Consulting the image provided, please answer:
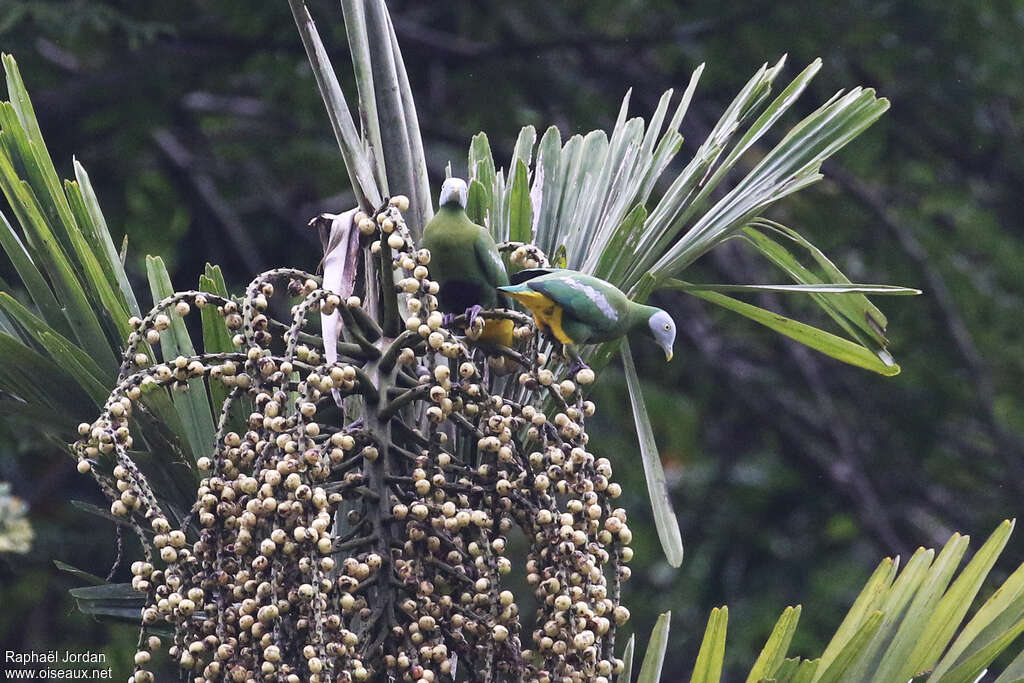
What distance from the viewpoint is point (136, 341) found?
112 centimetres

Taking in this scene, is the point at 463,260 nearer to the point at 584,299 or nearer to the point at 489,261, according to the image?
the point at 489,261

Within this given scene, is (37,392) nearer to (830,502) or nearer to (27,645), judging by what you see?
(27,645)

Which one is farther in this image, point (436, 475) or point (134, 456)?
point (134, 456)

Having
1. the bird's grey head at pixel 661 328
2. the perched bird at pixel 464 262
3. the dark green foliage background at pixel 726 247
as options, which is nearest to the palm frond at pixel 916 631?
the bird's grey head at pixel 661 328

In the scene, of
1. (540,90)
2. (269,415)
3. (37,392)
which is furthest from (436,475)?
(540,90)

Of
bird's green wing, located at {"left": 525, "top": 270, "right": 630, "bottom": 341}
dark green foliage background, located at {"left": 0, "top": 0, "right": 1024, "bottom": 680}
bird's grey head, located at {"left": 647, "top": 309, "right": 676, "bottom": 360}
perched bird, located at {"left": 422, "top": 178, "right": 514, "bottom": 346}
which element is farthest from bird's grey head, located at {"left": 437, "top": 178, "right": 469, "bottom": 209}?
dark green foliage background, located at {"left": 0, "top": 0, "right": 1024, "bottom": 680}

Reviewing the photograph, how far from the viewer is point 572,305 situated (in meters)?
1.20

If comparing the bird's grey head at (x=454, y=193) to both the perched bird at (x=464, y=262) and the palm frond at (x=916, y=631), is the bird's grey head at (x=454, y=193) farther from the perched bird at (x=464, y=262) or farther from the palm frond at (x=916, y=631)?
the palm frond at (x=916, y=631)

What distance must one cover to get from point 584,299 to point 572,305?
0.04ft

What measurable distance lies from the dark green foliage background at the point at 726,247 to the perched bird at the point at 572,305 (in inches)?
81.7

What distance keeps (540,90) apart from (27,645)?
2.31 meters

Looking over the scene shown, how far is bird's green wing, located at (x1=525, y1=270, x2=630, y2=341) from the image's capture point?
1.20 metres

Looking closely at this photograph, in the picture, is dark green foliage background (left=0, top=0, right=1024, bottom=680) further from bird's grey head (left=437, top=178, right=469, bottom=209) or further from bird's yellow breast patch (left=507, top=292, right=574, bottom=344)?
bird's yellow breast patch (left=507, top=292, right=574, bottom=344)

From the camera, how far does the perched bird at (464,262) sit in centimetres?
125
